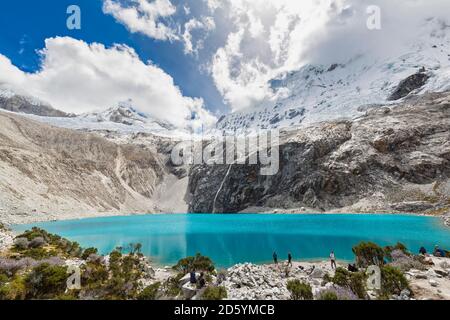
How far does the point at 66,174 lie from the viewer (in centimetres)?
11731

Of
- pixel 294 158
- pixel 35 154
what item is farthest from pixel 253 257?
pixel 35 154

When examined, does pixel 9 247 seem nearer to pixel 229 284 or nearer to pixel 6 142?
pixel 229 284

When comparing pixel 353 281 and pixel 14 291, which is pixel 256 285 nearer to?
pixel 353 281

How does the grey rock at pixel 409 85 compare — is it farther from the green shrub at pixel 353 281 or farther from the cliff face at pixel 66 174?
the green shrub at pixel 353 281

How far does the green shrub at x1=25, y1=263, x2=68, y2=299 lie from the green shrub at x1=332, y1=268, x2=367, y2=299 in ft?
49.5

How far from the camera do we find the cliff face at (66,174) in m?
85.2

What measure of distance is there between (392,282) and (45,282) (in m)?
18.1

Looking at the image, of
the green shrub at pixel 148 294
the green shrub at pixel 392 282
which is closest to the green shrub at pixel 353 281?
the green shrub at pixel 392 282

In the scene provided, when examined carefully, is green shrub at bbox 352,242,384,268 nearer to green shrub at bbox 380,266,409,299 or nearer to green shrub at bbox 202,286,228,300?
green shrub at bbox 380,266,409,299

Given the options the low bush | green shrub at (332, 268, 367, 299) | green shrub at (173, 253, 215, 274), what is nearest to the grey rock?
green shrub at (173, 253, 215, 274)

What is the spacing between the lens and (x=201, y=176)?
157875mm

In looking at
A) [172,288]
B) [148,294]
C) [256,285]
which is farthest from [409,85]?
[148,294]

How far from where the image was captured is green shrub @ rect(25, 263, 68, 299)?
14.8m

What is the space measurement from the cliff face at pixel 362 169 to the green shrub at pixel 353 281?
78497 millimetres
